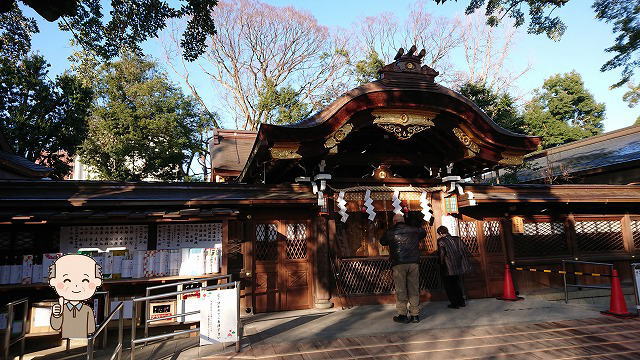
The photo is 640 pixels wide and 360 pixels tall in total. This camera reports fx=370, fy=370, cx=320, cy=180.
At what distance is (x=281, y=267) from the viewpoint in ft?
28.0

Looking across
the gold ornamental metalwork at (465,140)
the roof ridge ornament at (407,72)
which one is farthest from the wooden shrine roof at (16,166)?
the gold ornamental metalwork at (465,140)

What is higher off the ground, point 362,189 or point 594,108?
point 594,108

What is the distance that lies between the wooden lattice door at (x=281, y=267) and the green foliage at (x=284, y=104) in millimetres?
13579

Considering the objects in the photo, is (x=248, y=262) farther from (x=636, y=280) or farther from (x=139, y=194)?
(x=636, y=280)

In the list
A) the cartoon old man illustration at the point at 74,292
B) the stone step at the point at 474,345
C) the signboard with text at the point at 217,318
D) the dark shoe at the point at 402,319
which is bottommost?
the stone step at the point at 474,345

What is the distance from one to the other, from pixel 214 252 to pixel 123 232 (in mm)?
2046

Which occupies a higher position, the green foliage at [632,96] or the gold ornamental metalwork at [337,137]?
the green foliage at [632,96]

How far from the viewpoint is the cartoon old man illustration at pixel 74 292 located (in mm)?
4406

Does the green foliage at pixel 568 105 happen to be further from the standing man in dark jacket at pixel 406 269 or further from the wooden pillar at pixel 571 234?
the standing man in dark jacket at pixel 406 269

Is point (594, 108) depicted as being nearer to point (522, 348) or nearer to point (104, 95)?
point (522, 348)

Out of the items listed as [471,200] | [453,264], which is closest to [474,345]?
[453,264]

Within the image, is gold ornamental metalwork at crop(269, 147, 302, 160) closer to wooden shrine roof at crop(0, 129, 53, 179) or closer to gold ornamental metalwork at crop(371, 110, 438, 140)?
gold ornamental metalwork at crop(371, 110, 438, 140)

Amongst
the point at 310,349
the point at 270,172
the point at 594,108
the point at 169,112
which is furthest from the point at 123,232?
the point at 594,108

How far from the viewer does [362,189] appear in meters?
9.02
